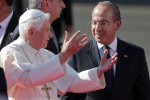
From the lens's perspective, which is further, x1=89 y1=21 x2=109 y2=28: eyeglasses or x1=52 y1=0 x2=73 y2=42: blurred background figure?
x1=52 y1=0 x2=73 y2=42: blurred background figure

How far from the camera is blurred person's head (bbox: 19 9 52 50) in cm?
693

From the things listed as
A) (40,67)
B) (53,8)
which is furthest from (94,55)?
(40,67)

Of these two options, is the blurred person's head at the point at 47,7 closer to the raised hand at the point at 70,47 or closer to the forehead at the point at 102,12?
the forehead at the point at 102,12

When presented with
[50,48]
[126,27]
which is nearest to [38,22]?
[50,48]

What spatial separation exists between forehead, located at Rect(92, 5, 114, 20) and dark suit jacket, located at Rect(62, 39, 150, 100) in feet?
0.82

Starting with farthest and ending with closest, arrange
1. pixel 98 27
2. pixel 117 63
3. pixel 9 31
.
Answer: pixel 9 31 < pixel 117 63 < pixel 98 27

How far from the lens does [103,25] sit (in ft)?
26.0

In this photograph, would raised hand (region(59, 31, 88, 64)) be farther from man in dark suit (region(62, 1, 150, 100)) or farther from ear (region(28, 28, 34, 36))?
man in dark suit (region(62, 1, 150, 100))

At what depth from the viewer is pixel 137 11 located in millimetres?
16000

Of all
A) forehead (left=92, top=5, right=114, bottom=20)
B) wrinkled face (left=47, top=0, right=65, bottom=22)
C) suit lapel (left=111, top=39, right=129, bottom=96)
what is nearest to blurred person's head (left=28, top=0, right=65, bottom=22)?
wrinkled face (left=47, top=0, right=65, bottom=22)

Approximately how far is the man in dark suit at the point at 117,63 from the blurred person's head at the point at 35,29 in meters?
0.96

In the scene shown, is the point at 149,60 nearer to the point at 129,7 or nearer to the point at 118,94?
the point at 129,7

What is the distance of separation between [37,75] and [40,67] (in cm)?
7

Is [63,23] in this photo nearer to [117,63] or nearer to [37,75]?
[117,63]
